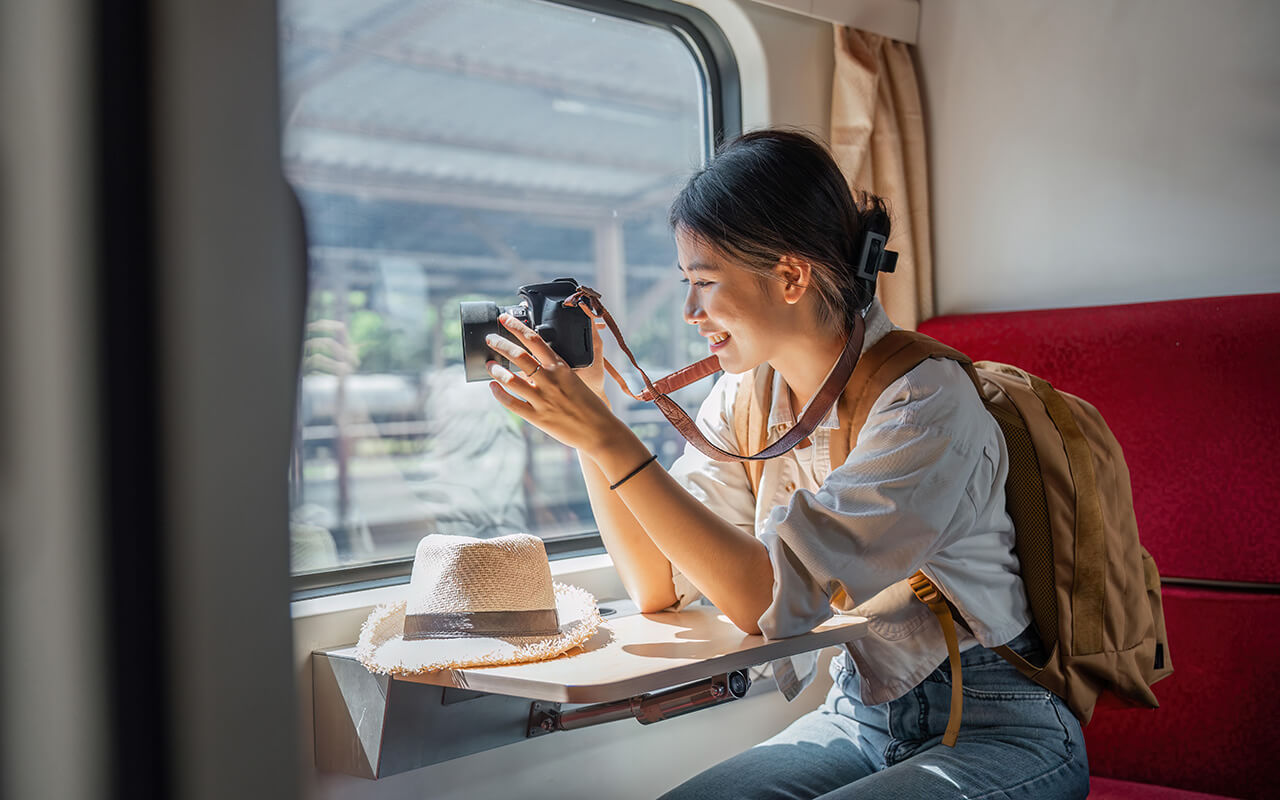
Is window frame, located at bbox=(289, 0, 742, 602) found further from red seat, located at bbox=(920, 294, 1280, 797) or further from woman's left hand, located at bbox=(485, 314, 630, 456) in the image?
red seat, located at bbox=(920, 294, 1280, 797)

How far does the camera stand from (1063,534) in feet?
4.19

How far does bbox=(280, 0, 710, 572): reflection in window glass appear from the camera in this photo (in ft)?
5.63

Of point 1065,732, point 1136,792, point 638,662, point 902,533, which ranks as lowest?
point 1136,792

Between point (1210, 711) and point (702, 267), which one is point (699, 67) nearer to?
point (702, 267)

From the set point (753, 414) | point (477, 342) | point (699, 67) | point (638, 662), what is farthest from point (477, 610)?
point (699, 67)

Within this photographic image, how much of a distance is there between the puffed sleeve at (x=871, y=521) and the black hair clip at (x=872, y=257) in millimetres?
260

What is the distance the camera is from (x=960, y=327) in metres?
2.02

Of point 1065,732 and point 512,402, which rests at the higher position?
point 512,402

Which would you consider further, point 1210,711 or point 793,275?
point 1210,711

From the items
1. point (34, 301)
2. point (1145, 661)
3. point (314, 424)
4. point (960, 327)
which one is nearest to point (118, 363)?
point (34, 301)

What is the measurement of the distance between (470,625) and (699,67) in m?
1.44

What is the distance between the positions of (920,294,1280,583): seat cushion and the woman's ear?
742mm

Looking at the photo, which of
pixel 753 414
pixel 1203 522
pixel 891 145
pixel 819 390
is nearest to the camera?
pixel 819 390

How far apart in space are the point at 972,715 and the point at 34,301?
1246mm
